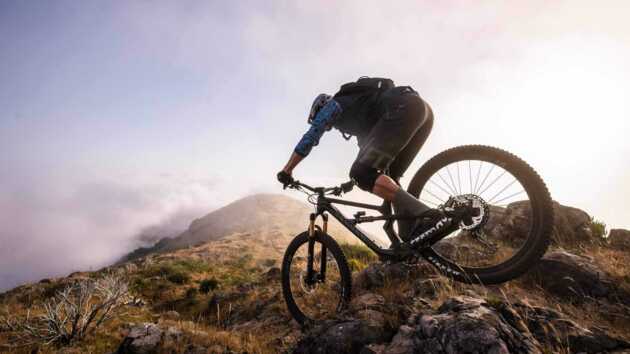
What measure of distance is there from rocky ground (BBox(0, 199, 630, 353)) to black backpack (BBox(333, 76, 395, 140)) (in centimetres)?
231

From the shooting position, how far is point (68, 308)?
19.5 ft

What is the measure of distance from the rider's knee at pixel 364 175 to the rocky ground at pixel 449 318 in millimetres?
1417

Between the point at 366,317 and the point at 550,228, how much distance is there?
81.1 inches

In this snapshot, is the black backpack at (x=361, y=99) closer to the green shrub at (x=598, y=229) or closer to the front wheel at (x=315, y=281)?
the front wheel at (x=315, y=281)

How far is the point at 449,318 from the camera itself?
2.67m

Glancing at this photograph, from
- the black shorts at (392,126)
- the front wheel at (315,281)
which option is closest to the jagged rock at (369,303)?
the front wheel at (315,281)

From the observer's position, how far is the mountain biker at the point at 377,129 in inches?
143

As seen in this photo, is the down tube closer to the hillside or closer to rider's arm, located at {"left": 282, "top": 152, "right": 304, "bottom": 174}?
rider's arm, located at {"left": 282, "top": 152, "right": 304, "bottom": 174}

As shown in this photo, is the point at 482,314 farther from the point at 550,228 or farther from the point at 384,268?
the point at 384,268

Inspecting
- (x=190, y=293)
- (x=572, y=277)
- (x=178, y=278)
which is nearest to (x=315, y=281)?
(x=572, y=277)

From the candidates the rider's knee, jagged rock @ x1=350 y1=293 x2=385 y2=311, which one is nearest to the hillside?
jagged rock @ x1=350 y1=293 x2=385 y2=311

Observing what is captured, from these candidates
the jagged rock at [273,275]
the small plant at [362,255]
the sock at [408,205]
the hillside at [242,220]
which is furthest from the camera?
the hillside at [242,220]

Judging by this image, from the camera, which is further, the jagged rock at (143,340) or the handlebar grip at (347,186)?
the handlebar grip at (347,186)

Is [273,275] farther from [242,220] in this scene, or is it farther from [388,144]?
[242,220]
